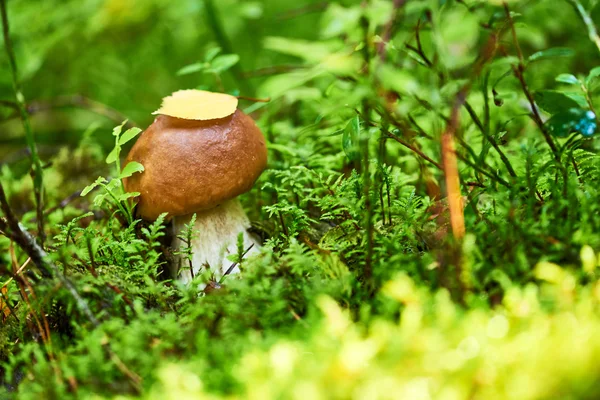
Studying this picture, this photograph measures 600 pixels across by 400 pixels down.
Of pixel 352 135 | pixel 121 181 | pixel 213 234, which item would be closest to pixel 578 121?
pixel 352 135

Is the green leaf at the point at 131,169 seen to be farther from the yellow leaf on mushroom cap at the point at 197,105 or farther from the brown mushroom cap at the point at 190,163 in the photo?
the yellow leaf on mushroom cap at the point at 197,105

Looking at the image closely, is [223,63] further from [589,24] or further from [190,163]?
[589,24]

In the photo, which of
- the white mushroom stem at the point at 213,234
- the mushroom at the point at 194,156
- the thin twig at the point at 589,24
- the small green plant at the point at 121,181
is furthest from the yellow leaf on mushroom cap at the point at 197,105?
the thin twig at the point at 589,24

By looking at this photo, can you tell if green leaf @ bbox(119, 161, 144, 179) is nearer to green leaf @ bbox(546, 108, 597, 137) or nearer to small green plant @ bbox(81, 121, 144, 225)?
small green plant @ bbox(81, 121, 144, 225)

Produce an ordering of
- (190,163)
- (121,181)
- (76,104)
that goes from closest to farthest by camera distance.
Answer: (190,163) < (121,181) < (76,104)

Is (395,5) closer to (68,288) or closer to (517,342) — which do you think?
(517,342)
